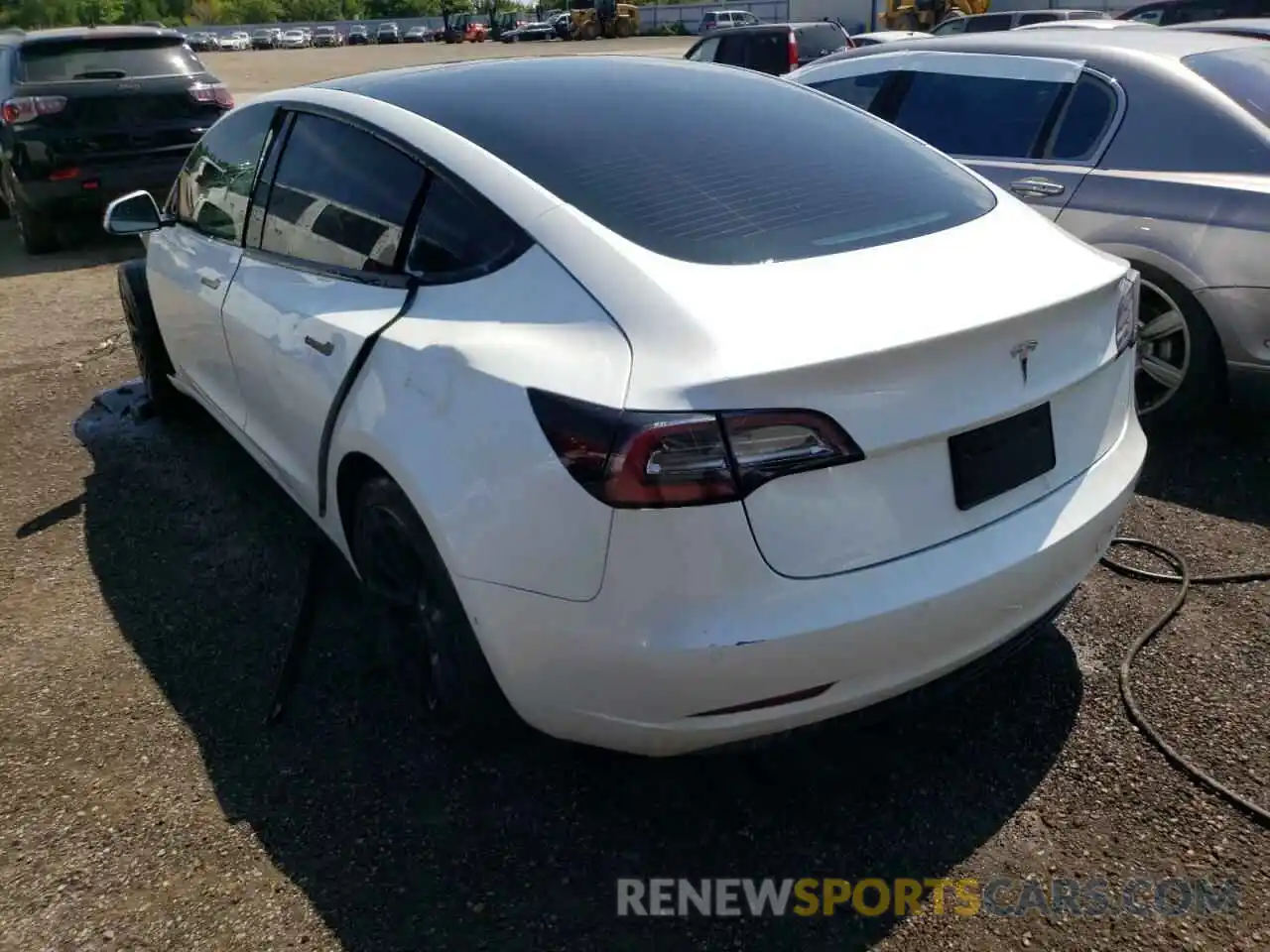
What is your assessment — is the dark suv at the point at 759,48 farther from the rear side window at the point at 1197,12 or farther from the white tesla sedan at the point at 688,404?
the white tesla sedan at the point at 688,404

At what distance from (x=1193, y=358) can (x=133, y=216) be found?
430 centimetres

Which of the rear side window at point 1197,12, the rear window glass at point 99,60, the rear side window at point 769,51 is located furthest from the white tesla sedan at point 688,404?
the rear side window at point 769,51

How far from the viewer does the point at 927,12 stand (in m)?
30.7

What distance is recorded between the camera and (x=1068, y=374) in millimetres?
2381

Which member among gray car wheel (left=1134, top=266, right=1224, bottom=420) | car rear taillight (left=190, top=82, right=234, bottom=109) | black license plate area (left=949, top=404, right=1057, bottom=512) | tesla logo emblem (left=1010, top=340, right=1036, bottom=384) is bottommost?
gray car wheel (left=1134, top=266, right=1224, bottom=420)

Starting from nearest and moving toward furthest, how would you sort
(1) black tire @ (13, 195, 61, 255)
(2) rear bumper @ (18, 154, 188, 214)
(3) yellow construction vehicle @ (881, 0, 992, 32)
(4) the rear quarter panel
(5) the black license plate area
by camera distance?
1. (4) the rear quarter panel
2. (5) the black license plate area
3. (2) rear bumper @ (18, 154, 188, 214)
4. (1) black tire @ (13, 195, 61, 255)
5. (3) yellow construction vehicle @ (881, 0, 992, 32)

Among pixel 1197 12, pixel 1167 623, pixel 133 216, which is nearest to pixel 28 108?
pixel 133 216

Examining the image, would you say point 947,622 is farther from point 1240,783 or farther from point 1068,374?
point 1240,783

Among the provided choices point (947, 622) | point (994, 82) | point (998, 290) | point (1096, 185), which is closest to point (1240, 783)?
point (947, 622)

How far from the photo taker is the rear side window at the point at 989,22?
58.3ft

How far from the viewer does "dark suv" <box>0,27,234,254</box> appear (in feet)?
28.1

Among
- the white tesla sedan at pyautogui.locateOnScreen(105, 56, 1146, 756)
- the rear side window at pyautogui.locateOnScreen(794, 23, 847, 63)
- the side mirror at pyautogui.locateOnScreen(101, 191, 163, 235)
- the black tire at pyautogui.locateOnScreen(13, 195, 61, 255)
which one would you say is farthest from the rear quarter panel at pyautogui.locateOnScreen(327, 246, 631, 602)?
the rear side window at pyautogui.locateOnScreen(794, 23, 847, 63)

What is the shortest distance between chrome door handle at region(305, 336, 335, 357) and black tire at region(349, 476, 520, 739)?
377 millimetres

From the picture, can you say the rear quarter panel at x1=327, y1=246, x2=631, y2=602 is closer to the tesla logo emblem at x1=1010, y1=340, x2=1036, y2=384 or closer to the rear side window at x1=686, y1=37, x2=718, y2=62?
the tesla logo emblem at x1=1010, y1=340, x2=1036, y2=384
